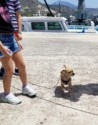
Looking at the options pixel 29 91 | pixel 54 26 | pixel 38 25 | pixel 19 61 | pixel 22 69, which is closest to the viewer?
pixel 19 61

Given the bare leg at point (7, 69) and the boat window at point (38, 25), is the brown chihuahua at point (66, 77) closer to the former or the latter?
the bare leg at point (7, 69)

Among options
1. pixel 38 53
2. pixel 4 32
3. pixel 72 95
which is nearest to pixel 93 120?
pixel 72 95

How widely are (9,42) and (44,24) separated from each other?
68.8ft

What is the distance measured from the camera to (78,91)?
591 cm

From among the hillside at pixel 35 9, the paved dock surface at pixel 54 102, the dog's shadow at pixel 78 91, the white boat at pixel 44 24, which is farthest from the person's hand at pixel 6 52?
the white boat at pixel 44 24

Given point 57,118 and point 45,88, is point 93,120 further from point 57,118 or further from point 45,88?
point 45,88

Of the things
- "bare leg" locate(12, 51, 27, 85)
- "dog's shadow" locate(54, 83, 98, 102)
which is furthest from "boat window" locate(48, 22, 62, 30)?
"bare leg" locate(12, 51, 27, 85)

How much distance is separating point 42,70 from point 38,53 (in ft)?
9.82

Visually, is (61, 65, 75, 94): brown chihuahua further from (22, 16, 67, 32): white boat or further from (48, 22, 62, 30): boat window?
(48, 22, 62, 30): boat window

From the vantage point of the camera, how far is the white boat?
25184 millimetres

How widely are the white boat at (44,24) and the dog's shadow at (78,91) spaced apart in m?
19.1

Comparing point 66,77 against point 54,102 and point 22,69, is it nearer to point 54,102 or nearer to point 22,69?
point 54,102

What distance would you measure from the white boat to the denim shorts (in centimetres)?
2021

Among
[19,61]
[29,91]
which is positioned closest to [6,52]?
[19,61]
